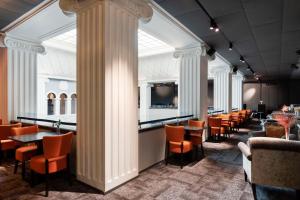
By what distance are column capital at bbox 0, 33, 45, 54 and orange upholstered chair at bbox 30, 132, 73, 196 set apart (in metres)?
3.71

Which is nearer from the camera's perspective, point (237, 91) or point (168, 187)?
point (168, 187)

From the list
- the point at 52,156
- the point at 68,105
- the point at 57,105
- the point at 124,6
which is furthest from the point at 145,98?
the point at 52,156

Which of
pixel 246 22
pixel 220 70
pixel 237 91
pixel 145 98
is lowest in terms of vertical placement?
pixel 145 98

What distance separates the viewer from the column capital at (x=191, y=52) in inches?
224

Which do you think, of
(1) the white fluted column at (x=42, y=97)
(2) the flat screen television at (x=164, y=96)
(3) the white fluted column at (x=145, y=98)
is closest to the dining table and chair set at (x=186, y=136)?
(2) the flat screen television at (x=164, y=96)

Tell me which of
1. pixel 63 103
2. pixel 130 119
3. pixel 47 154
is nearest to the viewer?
pixel 47 154

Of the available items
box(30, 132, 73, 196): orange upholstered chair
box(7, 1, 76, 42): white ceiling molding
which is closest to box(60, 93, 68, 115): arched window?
box(7, 1, 76, 42): white ceiling molding

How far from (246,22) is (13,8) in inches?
194

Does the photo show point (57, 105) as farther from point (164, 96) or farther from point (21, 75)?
point (164, 96)

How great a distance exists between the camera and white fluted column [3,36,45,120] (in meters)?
5.07

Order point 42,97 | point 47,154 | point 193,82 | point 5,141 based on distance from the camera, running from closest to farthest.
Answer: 1. point 47,154
2. point 5,141
3. point 193,82
4. point 42,97

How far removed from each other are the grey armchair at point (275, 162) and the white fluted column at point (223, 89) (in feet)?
21.9

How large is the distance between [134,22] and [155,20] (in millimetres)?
1004

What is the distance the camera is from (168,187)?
9.75 ft
